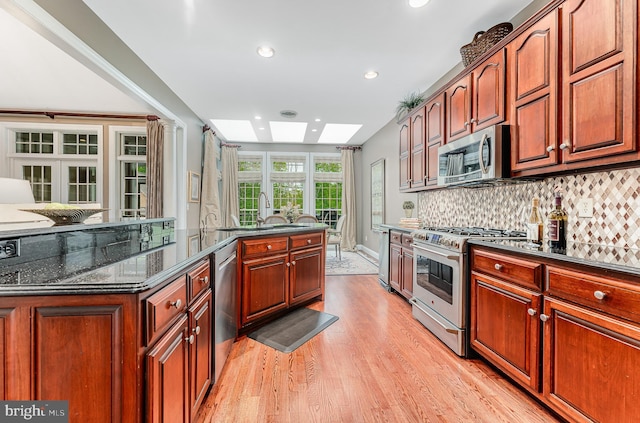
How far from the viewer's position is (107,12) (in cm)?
235

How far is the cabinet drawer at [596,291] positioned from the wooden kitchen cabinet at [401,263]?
5.33 feet

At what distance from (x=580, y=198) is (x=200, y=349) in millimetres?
2559

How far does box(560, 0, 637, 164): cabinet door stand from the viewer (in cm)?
136

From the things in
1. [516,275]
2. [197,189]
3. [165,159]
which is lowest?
[516,275]

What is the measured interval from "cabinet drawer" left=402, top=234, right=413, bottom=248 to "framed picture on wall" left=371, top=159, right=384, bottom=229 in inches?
103

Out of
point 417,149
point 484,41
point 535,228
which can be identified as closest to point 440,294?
point 535,228

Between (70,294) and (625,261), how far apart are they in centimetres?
216

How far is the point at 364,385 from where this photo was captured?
1830 mm

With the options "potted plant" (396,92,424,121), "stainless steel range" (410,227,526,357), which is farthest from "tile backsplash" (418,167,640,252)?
"potted plant" (396,92,424,121)

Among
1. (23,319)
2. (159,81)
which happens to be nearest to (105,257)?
(23,319)

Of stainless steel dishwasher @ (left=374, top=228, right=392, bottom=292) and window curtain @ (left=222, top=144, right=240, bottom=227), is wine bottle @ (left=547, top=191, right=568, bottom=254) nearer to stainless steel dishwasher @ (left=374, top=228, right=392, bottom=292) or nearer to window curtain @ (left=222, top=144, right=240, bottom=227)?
stainless steel dishwasher @ (left=374, top=228, right=392, bottom=292)

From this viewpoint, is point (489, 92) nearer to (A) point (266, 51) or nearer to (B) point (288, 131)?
(A) point (266, 51)

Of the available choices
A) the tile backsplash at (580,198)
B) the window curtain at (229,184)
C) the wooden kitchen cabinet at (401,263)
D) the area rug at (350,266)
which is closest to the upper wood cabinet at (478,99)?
the tile backsplash at (580,198)

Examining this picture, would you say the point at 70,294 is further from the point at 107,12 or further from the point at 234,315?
the point at 107,12
